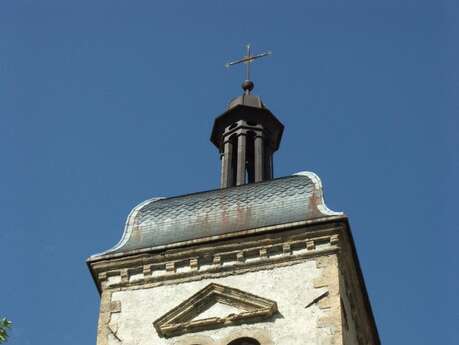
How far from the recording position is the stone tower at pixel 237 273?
2116 centimetres

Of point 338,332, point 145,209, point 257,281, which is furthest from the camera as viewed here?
point 145,209

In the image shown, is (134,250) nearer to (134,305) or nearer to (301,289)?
(134,305)

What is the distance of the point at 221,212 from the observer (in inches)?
910

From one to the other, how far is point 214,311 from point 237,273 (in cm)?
86

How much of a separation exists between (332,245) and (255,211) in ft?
5.21

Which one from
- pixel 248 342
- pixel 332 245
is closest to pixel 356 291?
pixel 332 245

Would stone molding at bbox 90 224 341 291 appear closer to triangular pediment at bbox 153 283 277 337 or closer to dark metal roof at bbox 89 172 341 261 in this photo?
dark metal roof at bbox 89 172 341 261

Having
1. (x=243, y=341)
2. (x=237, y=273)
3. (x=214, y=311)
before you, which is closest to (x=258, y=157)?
(x=237, y=273)

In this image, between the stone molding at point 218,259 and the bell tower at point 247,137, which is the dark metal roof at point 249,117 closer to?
the bell tower at point 247,137

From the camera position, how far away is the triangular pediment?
837 inches

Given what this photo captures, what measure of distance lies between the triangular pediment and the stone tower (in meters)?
0.02

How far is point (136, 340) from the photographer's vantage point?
70.4ft

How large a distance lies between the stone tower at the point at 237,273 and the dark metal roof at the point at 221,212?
2cm

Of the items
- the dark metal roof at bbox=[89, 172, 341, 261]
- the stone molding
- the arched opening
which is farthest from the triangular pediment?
the dark metal roof at bbox=[89, 172, 341, 261]
